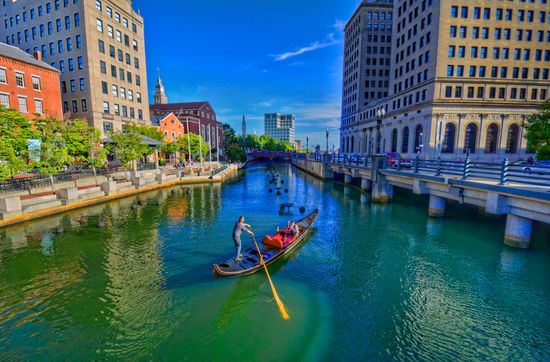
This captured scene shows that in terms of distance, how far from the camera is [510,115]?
159 ft

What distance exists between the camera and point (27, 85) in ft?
111

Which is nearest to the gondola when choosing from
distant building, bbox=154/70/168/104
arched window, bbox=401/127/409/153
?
arched window, bbox=401/127/409/153

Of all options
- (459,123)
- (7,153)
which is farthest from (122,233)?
(459,123)

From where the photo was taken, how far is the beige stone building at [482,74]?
155 feet

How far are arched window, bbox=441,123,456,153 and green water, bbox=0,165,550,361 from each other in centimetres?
3834

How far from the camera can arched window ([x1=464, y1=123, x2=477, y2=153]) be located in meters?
49.8

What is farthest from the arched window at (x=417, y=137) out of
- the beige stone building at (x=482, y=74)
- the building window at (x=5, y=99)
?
the building window at (x=5, y=99)

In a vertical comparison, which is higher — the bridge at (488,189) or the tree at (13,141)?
the tree at (13,141)

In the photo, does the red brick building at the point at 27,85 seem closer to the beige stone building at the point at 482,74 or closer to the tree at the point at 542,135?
the tree at the point at 542,135

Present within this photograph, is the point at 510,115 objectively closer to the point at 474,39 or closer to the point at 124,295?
the point at 474,39

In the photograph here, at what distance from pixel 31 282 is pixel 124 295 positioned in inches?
193

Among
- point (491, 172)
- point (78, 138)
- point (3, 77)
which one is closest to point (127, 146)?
point (78, 138)

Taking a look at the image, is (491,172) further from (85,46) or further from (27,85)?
(85,46)

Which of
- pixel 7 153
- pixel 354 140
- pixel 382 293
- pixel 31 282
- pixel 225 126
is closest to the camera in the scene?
pixel 382 293
